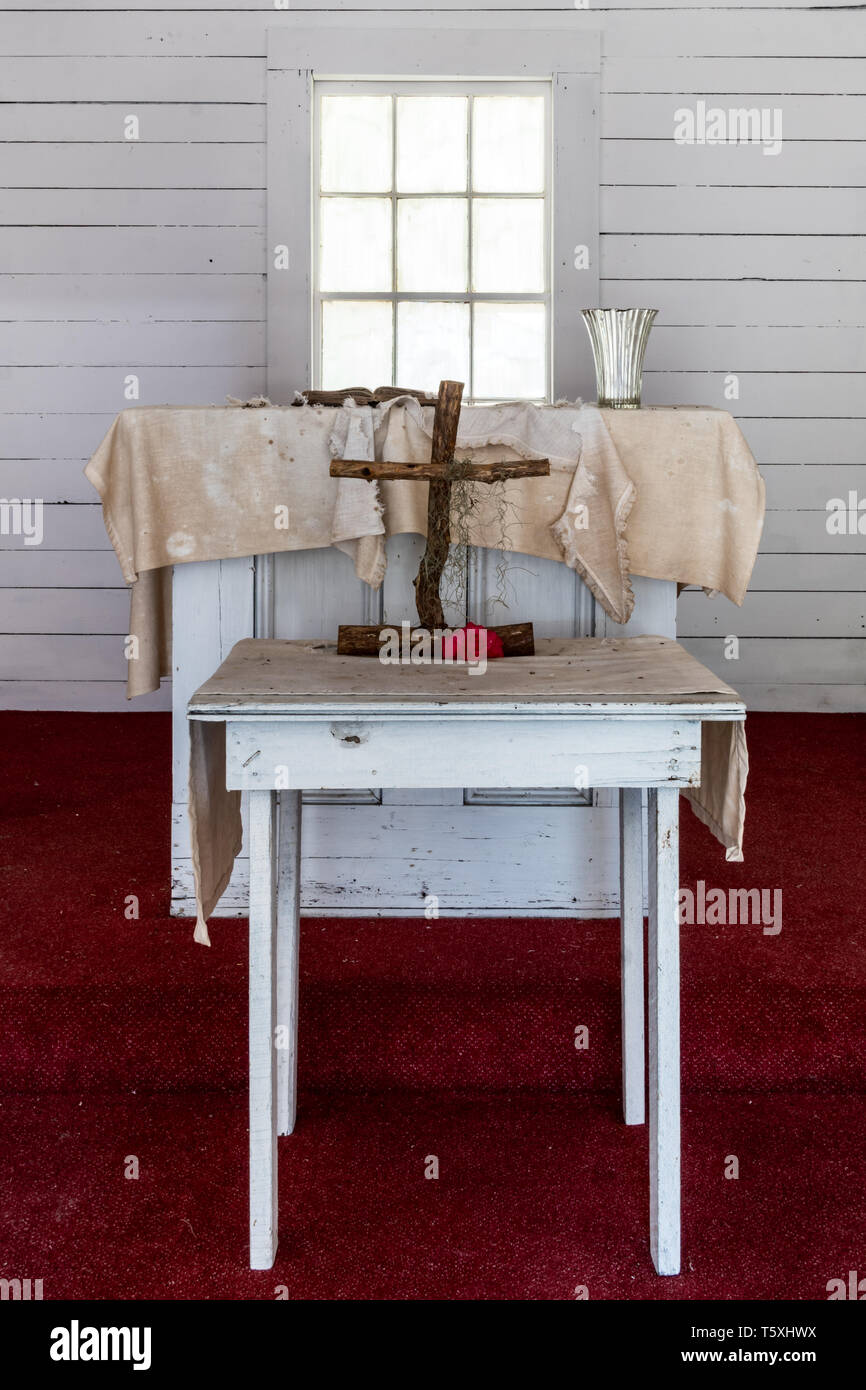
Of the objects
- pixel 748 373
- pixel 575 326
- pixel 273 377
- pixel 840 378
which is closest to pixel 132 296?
pixel 273 377

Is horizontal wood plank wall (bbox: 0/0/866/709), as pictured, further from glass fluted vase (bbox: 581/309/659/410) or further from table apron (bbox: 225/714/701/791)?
table apron (bbox: 225/714/701/791)

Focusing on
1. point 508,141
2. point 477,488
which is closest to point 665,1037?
point 477,488

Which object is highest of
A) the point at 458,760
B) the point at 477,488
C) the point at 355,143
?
the point at 355,143

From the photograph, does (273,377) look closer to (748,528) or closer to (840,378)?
(840,378)

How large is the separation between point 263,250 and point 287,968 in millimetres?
2732

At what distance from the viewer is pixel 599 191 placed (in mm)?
3760

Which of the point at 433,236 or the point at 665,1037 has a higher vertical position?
the point at 433,236

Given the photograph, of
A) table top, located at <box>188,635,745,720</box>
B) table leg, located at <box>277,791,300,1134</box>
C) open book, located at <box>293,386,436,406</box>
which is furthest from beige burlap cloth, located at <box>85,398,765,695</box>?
table leg, located at <box>277,791,300,1134</box>

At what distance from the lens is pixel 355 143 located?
12.3ft

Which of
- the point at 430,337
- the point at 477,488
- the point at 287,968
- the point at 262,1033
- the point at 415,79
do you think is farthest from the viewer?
the point at 430,337

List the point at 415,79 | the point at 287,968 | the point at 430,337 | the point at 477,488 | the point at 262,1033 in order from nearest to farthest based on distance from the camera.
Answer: the point at 262,1033
the point at 287,968
the point at 477,488
the point at 415,79
the point at 430,337

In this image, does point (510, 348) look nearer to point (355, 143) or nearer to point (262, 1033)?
point (355, 143)

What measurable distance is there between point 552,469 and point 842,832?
1091mm

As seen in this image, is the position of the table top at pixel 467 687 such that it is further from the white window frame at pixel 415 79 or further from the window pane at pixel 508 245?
the window pane at pixel 508 245
